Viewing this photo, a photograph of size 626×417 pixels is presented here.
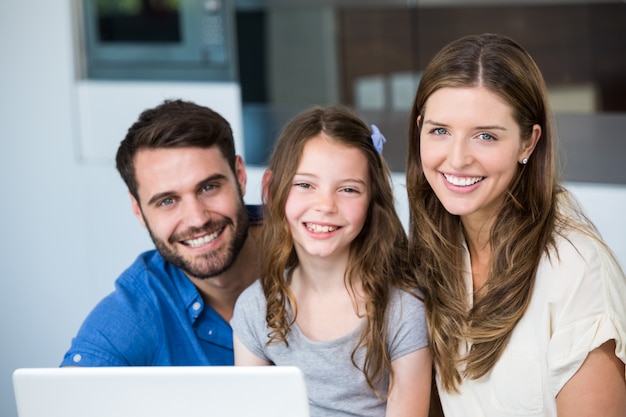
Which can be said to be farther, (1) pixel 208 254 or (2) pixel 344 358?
(1) pixel 208 254

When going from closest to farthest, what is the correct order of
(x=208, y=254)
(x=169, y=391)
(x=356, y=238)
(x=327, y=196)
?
(x=169, y=391)
(x=327, y=196)
(x=356, y=238)
(x=208, y=254)

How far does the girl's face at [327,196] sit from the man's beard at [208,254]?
0.25m

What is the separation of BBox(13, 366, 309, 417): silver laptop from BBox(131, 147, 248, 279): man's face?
2.32 ft

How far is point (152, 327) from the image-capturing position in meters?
1.90

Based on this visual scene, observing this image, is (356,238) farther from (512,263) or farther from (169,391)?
(169,391)

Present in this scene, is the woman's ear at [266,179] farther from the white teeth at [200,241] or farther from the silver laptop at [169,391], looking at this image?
the silver laptop at [169,391]

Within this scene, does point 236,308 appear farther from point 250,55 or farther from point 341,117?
point 250,55

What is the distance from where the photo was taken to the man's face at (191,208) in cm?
194

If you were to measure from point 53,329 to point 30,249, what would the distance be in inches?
12.3

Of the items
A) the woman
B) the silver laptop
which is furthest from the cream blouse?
the silver laptop

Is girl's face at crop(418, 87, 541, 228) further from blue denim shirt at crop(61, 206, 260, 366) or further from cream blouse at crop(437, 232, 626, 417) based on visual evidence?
blue denim shirt at crop(61, 206, 260, 366)

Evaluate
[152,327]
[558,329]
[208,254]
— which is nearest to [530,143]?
[558,329]

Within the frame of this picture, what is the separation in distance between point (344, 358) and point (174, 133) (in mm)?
600

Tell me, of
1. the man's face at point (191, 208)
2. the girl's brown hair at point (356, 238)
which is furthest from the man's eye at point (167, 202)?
the girl's brown hair at point (356, 238)
